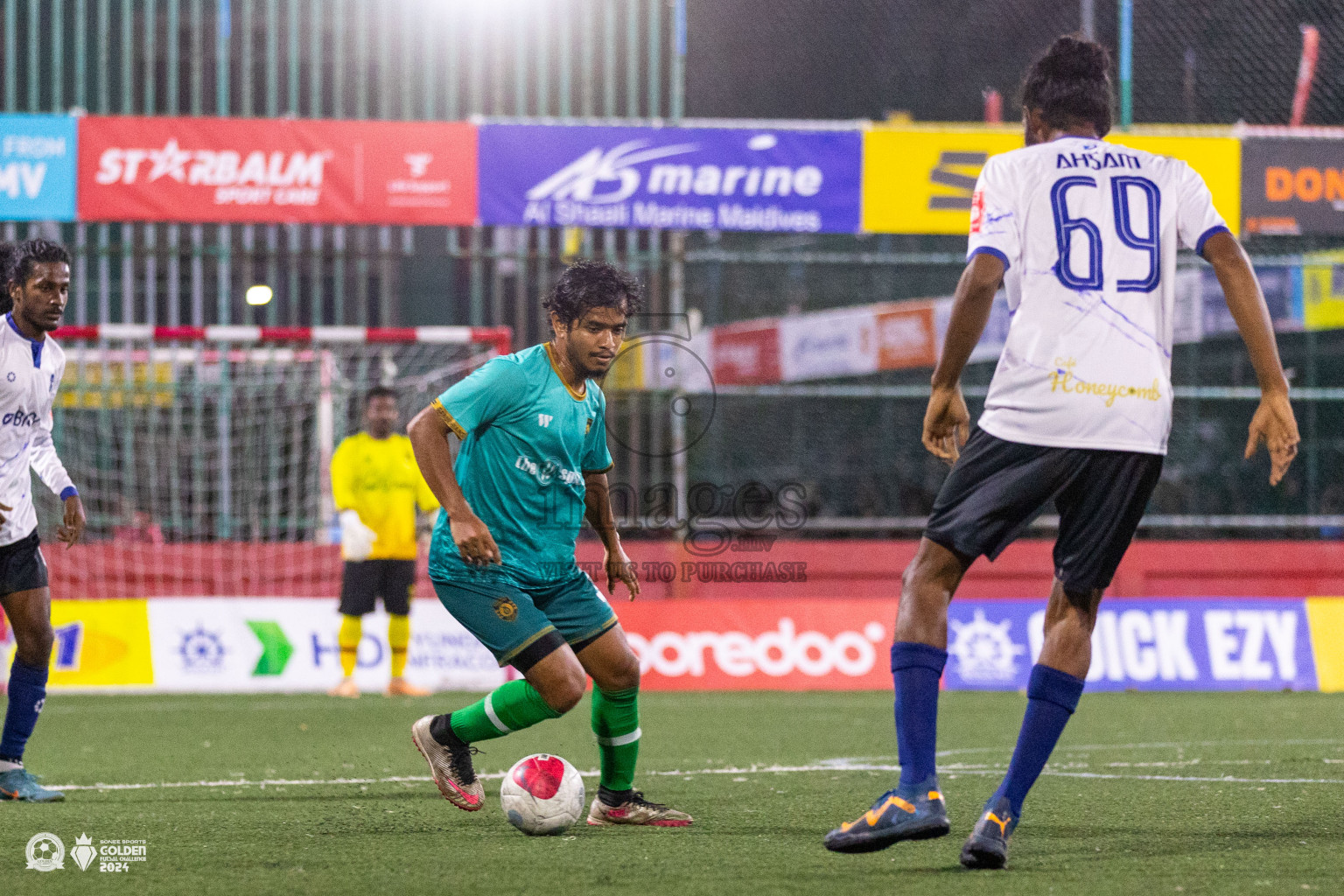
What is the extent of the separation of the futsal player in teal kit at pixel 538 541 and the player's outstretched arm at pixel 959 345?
1420mm

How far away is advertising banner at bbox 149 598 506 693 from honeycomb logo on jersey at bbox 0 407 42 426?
5.93 meters

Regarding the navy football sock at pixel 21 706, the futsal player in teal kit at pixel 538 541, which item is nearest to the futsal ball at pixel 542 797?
the futsal player in teal kit at pixel 538 541

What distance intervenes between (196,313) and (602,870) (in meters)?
11.8

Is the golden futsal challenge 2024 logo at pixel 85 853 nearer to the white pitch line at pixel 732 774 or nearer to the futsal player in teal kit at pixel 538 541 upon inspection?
the futsal player in teal kit at pixel 538 541

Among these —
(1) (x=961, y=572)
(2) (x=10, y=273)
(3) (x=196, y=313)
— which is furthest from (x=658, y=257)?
(1) (x=961, y=572)

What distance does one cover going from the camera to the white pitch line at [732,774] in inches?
251

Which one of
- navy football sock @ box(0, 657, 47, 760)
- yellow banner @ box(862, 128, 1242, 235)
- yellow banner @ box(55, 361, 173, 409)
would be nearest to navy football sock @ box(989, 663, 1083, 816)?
navy football sock @ box(0, 657, 47, 760)

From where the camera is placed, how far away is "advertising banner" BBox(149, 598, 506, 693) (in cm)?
1205

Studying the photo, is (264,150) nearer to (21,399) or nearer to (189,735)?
(189,735)

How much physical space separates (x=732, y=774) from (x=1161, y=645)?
646 centimetres

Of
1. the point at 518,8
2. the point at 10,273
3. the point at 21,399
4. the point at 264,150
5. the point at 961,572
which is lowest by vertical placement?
the point at 961,572

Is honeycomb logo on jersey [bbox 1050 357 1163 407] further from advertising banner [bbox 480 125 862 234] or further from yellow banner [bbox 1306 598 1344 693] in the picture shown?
advertising banner [bbox 480 125 862 234]

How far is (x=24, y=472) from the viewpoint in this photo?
6.29 metres

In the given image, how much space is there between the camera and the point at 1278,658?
12.2 m
